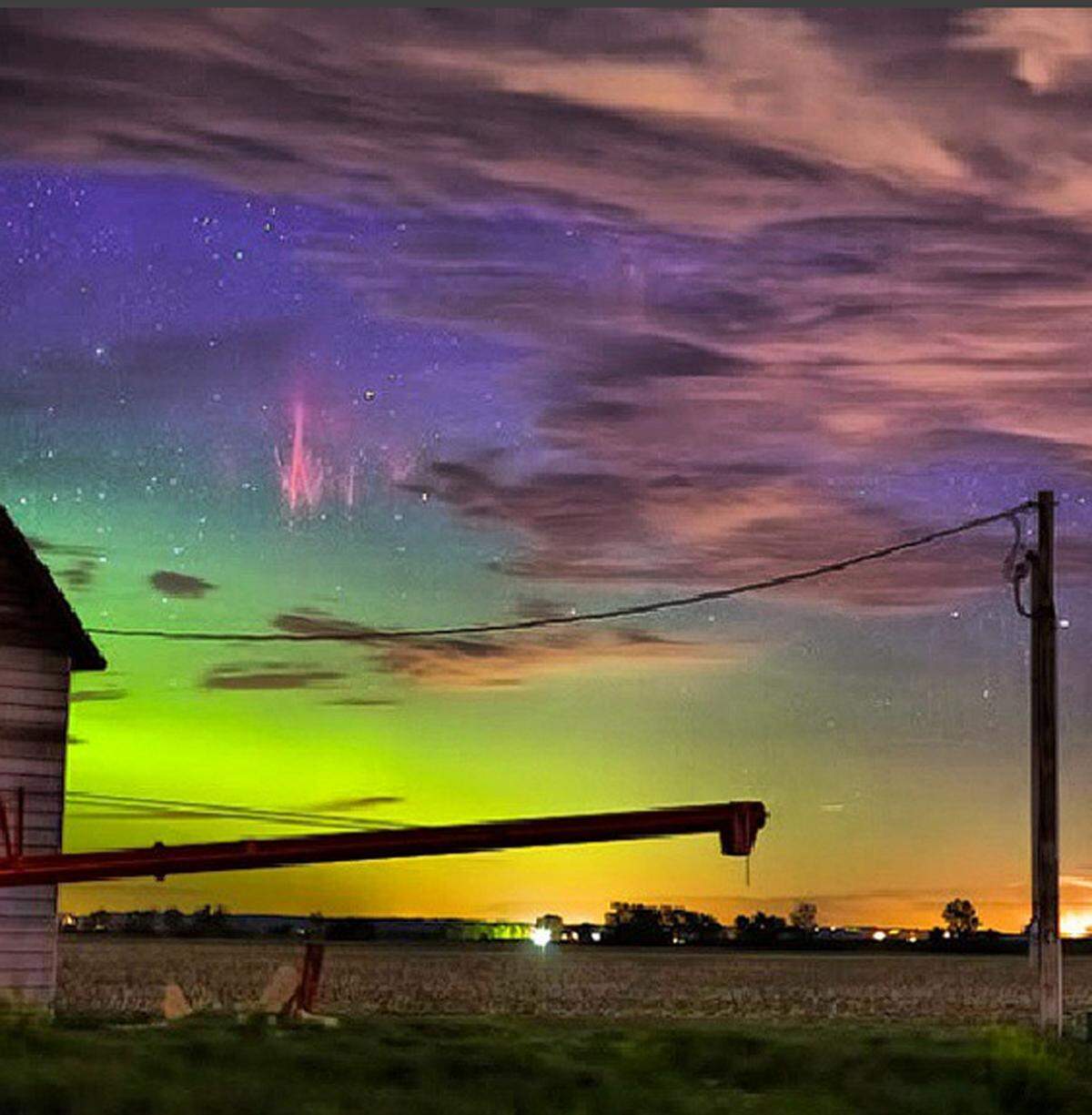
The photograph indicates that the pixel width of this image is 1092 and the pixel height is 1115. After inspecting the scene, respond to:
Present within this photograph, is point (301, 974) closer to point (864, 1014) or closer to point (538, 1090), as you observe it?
point (538, 1090)

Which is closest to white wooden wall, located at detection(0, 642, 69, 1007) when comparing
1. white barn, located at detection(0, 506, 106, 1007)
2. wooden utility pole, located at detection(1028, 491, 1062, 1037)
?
white barn, located at detection(0, 506, 106, 1007)

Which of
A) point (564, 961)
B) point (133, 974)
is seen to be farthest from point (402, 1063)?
point (564, 961)

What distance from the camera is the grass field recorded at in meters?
47.3

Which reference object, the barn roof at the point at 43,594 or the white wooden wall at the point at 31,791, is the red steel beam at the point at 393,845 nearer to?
the white wooden wall at the point at 31,791

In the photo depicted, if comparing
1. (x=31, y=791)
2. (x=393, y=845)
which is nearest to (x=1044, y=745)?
(x=393, y=845)

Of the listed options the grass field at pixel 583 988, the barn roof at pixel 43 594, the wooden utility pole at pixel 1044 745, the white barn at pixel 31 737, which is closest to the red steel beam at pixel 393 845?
the white barn at pixel 31 737

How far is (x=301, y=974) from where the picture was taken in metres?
34.8

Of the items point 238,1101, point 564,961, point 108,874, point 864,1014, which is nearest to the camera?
A: point 238,1101

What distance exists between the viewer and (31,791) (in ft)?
117

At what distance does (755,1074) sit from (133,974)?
42.9 meters

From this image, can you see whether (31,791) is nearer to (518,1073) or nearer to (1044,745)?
(518,1073)

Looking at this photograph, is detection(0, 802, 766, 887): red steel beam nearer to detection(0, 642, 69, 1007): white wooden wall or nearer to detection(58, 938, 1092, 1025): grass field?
detection(0, 642, 69, 1007): white wooden wall

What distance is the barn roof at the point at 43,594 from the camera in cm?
3591

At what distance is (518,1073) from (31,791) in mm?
14747
